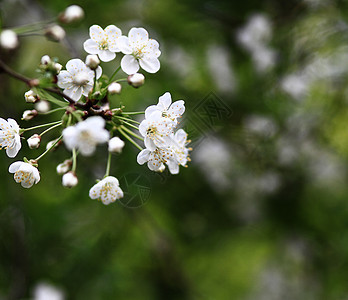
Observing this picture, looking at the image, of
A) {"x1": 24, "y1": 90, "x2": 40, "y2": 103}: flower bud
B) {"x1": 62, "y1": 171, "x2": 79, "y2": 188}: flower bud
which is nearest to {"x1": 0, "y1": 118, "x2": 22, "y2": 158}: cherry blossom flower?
{"x1": 24, "y1": 90, "x2": 40, "y2": 103}: flower bud

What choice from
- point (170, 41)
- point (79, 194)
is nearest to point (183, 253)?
point (79, 194)

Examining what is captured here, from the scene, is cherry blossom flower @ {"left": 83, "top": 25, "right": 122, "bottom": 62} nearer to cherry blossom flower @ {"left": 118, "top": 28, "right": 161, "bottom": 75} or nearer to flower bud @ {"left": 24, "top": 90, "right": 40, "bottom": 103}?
cherry blossom flower @ {"left": 118, "top": 28, "right": 161, "bottom": 75}

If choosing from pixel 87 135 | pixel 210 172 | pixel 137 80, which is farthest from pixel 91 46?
pixel 210 172

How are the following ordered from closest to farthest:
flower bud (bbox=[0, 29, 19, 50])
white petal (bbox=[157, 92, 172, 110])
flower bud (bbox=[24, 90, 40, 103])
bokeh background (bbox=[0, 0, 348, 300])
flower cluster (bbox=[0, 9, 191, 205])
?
flower bud (bbox=[0, 29, 19, 50]) < flower cluster (bbox=[0, 9, 191, 205]) < flower bud (bbox=[24, 90, 40, 103]) < white petal (bbox=[157, 92, 172, 110]) < bokeh background (bbox=[0, 0, 348, 300])

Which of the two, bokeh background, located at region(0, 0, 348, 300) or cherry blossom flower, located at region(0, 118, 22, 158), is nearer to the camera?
cherry blossom flower, located at region(0, 118, 22, 158)

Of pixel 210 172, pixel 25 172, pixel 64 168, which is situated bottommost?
pixel 210 172

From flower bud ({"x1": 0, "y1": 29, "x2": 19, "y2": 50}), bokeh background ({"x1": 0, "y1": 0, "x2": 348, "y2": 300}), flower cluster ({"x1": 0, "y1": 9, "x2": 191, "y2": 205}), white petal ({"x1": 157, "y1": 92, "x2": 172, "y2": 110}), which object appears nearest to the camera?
flower bud ({"x1": 0, "y1": 29, "x2": 19, "y2": 50})

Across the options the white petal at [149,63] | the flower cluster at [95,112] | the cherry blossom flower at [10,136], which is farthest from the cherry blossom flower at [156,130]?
the cherry blossom flower at [10,136]

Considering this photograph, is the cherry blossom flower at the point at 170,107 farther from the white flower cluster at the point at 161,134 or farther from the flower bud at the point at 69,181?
the flower bud at the point at 69,181

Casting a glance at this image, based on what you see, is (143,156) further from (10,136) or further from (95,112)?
(10,136)
